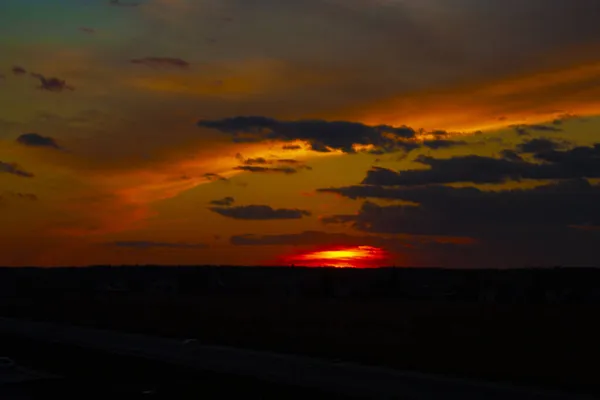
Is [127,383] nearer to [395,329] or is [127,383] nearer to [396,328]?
[395,329]

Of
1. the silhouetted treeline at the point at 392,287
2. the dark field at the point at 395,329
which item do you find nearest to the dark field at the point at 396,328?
the dark field at the point at 395,329

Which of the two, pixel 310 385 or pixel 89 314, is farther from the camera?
pixel 89 314

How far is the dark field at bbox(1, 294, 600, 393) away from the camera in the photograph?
65.7ft

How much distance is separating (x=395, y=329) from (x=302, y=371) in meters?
16.4

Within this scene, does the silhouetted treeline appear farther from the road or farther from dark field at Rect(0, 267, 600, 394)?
the road

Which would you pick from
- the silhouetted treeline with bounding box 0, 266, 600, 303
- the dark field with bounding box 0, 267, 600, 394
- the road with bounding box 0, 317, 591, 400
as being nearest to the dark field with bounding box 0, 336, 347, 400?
the road with bounding box 0, 317, 591, 400

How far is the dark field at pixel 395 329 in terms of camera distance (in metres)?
20.0

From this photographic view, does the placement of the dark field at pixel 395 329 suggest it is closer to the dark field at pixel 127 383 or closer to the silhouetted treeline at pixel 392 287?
the dark field at pixel 127 383

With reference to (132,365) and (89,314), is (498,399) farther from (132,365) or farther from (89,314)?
(89,314)

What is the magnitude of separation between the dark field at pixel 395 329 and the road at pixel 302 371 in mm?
3506

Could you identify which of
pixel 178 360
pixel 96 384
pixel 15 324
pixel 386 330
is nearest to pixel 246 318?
pixel 386 330

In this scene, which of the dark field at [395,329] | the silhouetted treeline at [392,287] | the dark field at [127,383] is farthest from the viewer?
the silhouetted treeline at [392,287]

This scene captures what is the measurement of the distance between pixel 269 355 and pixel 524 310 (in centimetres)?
2621

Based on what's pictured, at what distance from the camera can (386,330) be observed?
30766 millimetres
